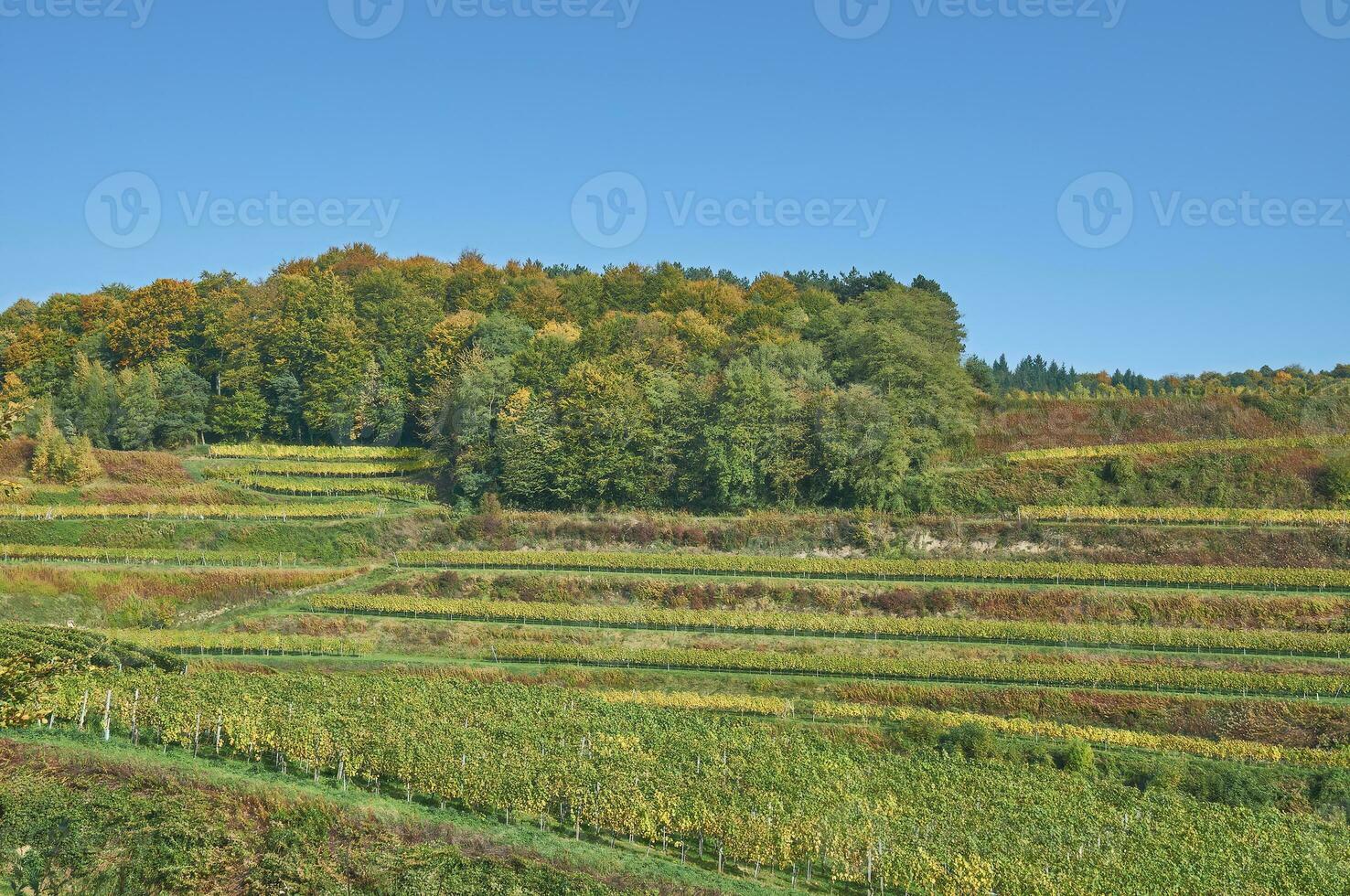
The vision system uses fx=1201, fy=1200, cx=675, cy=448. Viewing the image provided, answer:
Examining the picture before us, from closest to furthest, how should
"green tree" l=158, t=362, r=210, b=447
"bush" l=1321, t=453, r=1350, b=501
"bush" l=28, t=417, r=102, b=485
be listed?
"bush" l=1321, t=453, r=1350, b=501, "bush" l=28, t=417, r=102, b=485, "green tree" l=158, t=362, r=210, b=447

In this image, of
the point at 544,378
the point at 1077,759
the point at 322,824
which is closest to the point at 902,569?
the point at 1077,759

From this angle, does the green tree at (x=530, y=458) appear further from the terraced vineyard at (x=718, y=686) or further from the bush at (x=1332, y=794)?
the bush at (x=1332, y=794)

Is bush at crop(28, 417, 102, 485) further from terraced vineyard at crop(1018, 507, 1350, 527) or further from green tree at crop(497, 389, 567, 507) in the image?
terraced vineyard at crop(1018, 507, 1350, 527)

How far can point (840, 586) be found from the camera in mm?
50406

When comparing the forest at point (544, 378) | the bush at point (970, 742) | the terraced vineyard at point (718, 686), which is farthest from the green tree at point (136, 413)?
the bush at point (970, 742)

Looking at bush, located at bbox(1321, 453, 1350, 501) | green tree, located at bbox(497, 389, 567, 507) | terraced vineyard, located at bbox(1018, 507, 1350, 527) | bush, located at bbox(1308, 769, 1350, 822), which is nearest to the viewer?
bush, located at bbox(1308, 769, 1350, 822)

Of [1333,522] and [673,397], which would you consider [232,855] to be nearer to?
[673,397]

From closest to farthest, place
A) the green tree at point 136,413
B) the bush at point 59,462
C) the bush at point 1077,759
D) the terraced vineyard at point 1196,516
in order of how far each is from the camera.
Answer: the bush at point 1077,759 → the terraced vineyard at point 1196,516 → the bush at point 59,462 → the green tree at point 136,413

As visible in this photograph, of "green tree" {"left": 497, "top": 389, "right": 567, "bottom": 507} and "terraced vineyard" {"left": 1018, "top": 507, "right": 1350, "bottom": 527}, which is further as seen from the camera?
"green tree" {"left": 497, "top": 389, "right": 567, "bottom": 507}

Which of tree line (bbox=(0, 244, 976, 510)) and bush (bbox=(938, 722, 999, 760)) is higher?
tree line (bbox=(0, 244, 976, 510))

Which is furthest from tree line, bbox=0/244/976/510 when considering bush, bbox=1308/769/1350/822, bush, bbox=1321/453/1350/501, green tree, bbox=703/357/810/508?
bush, bbox=1308/769/1350/822

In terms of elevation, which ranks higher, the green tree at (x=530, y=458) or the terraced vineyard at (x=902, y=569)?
the green tree at (x=530, y=458)

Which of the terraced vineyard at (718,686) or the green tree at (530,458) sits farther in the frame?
the green tree at (530,458)

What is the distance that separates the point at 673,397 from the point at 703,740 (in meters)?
32.0
